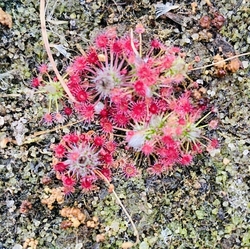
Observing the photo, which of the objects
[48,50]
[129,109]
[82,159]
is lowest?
[82,159]

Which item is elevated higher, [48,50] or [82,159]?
[48,50]

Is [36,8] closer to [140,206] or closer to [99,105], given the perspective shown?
[99,105]

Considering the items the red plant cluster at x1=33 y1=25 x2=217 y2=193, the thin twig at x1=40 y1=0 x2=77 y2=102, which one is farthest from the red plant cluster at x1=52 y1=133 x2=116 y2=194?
the thin twig at x1=40 y1=0 x2=77 y2=102

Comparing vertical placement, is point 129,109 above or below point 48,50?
below

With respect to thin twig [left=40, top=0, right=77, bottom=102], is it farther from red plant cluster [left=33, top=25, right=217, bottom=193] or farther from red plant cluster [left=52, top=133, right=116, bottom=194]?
red plant cluster [left=52, top=133, right=116, bottom=194]

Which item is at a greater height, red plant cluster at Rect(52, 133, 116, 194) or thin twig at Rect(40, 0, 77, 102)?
thin twig at Rect(40, 0, 77, 102)

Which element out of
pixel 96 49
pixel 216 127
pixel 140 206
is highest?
pixel 96 49

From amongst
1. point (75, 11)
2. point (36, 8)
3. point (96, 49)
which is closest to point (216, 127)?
point (96, 49)

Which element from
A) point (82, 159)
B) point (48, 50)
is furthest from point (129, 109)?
point (48, 50)

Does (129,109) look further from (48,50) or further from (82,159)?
(48,50)
